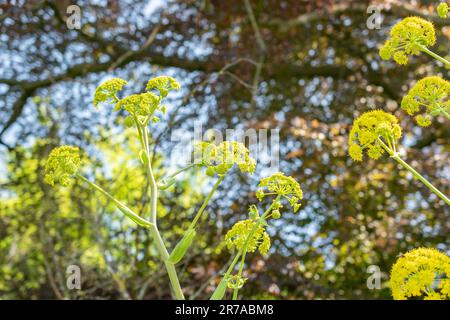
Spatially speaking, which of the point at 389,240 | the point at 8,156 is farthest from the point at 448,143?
the point at 8,156

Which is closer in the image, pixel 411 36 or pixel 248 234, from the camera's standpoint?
pixel 248 234

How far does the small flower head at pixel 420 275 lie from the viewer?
40.3 inches

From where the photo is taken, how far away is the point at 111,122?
479 centimetres

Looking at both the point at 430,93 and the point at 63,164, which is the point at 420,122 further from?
the point at 63,164

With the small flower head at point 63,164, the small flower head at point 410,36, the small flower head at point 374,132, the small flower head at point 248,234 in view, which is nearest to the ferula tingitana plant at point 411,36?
the small flower head at point 410,36

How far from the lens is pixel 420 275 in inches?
40.5

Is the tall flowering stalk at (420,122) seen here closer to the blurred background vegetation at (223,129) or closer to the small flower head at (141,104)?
the small flower head at (141,104)

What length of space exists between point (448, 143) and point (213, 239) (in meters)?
1.97

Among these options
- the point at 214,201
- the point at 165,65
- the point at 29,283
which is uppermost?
the point at 165,65

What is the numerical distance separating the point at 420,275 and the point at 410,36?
734 millimetres

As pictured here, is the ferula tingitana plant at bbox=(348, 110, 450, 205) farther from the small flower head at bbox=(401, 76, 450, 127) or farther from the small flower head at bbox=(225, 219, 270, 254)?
the small flower head at bbox=(225, 219, 270, 254)

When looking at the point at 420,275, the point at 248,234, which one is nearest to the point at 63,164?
the point at 248,234

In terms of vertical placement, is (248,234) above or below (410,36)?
below
